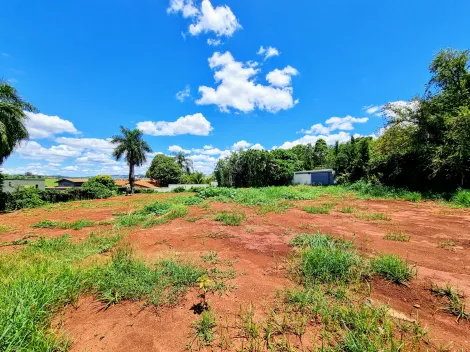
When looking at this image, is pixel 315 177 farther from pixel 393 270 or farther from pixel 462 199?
pixel 393 270

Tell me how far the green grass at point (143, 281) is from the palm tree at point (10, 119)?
13605mm

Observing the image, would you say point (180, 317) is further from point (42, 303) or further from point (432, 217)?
point (432, 217)

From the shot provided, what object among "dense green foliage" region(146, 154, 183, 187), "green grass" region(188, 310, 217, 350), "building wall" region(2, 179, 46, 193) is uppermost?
"dense green foliage" region(146, 154, 183, 187)

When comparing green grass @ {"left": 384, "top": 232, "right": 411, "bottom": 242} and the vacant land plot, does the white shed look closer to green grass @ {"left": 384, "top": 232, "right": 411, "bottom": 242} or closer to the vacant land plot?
green grass @ {"left": 384, "top": 232, "right": 411, "bottom": 242}

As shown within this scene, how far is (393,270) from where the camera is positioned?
9.31ft

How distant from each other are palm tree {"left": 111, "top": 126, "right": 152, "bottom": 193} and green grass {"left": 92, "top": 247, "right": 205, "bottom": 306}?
27.0 meters

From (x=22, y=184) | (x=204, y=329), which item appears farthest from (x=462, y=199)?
(x=22, y=184)

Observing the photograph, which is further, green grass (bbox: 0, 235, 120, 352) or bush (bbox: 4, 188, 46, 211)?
bush (bbox: 4, 188, 46, 211)

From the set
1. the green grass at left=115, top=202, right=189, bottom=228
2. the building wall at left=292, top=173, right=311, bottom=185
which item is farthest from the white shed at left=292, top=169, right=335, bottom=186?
the green grass at left=115, top=202, right=189, bottom=228

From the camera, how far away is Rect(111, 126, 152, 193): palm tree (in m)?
26.9

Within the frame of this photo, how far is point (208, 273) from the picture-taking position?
313cm

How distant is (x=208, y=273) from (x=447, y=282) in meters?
3.26

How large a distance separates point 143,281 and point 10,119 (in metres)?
15.6

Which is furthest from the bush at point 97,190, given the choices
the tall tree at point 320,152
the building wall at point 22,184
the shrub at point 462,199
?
the tall tree at point 320,152
